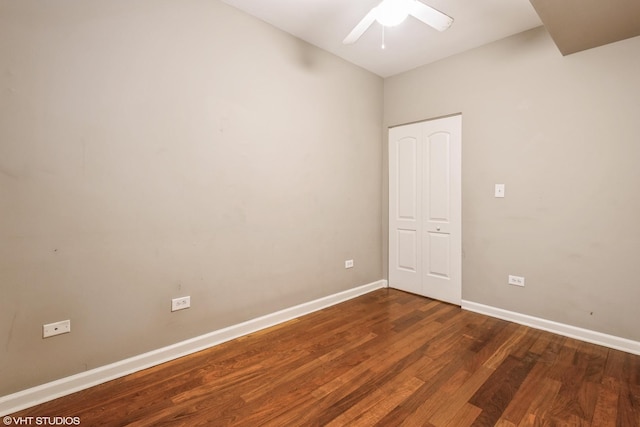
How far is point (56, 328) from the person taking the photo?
5.92 ft

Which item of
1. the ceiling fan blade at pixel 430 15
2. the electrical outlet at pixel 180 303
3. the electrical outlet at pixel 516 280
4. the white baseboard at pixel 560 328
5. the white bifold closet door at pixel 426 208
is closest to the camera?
the ceiling fan blade at pixel 430 15

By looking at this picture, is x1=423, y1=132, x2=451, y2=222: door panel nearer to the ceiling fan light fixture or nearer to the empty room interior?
the empty room interior

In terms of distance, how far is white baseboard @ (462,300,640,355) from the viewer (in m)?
2.38

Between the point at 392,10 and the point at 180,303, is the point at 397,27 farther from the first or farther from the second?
the point at 180,303

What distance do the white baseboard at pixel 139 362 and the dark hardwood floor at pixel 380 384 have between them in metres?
0.06

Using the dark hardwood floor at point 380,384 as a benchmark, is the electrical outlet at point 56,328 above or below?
above

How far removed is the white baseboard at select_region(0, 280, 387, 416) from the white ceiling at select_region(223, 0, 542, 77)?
2735 mm

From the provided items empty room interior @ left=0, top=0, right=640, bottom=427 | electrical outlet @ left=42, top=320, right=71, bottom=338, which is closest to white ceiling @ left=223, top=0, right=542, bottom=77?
empty room interior @ left=0, top=0, right=640, bottom=427

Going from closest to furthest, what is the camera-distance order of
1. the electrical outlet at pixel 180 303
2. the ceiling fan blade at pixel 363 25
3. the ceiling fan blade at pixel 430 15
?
the ceiling fan blade at pixel 430 15 < the ceiling fan blade at pixel 363 25 < the electrical outlet at pixel 180 303

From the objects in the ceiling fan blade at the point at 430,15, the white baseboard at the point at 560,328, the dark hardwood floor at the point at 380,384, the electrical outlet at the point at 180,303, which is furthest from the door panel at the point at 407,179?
the electrical outlet at the point at 180,303

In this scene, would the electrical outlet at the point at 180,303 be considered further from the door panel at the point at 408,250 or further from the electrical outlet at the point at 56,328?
the door panel at the point at 408,250

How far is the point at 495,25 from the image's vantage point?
2.77m

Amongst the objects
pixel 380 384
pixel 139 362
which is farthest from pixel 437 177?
pixel 139 362

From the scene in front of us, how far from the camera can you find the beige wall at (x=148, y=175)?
172 cm
